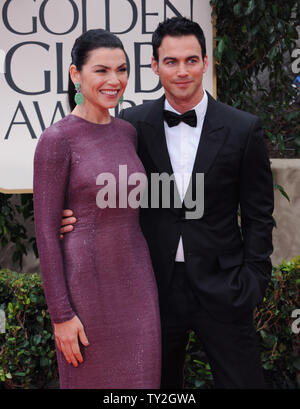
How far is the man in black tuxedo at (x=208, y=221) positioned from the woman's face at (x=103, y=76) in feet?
0.81

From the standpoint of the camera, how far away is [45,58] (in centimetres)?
399

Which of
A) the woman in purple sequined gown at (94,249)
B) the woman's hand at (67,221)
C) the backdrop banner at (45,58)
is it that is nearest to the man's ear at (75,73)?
the woman in purple sequined gown at (94,249)

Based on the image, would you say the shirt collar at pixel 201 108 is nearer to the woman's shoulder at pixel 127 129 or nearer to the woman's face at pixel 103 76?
the woman's shoulder at pixel 127 129

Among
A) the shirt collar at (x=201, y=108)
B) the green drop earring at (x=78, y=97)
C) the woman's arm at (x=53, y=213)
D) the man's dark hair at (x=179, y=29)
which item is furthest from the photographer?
the shirt collar at (x=201, y=108)

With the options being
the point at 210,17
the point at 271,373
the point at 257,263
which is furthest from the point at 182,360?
the point at 210,17

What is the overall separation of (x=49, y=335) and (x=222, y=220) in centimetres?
167

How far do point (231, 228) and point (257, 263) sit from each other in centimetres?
19

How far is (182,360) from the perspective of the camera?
264 centimetres

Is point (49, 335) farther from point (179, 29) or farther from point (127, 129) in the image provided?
point (179, 29)

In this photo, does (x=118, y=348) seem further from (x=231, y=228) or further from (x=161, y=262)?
(x=231, y=228)

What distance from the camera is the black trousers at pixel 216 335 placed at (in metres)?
2.45

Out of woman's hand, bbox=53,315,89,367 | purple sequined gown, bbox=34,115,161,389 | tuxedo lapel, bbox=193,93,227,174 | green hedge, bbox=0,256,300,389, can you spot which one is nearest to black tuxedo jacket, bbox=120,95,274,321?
tuxedo lapel, bbox=193,93,227,174

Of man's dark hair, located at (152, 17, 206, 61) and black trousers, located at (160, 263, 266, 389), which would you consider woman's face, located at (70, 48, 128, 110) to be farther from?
black trousers, located at (160, 263, 266, 389)

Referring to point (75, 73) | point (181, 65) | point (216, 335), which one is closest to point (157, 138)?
point (181, 65)
